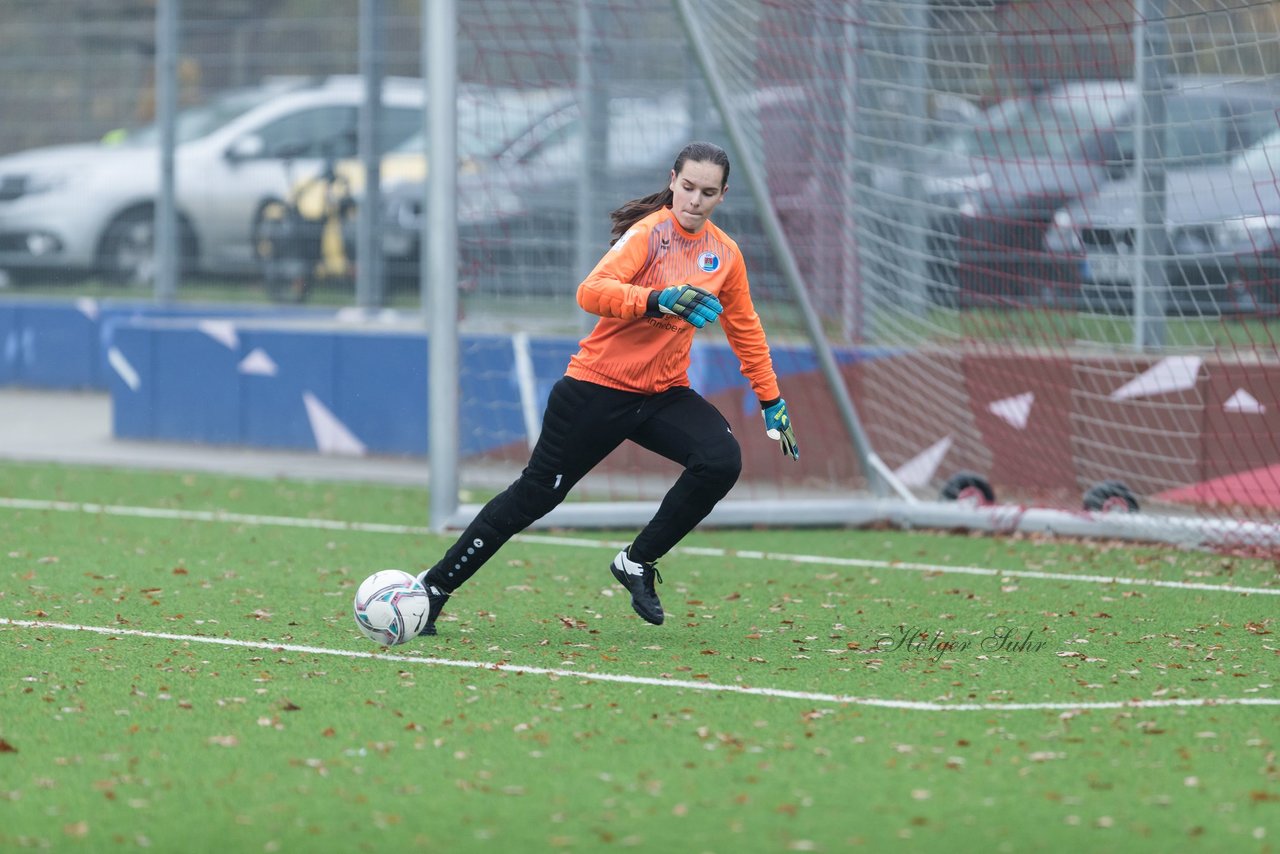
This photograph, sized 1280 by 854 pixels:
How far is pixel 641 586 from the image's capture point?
6.76m

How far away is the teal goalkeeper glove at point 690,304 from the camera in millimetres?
6129

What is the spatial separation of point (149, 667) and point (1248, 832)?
3.62 meters

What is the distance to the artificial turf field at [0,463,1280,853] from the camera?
444 cm

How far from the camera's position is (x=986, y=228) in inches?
389

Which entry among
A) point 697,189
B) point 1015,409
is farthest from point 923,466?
point 697,189

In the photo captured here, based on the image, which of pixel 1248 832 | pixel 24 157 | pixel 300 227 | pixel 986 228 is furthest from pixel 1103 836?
pixel 24 157

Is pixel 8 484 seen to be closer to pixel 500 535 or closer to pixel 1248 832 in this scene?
pixel 500 535

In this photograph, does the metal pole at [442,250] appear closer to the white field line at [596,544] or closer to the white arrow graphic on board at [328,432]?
the white field line at [596,544]

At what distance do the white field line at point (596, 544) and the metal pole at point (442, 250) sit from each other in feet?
1.23

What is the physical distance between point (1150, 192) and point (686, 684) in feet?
15.2

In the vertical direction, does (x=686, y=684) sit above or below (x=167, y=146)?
below

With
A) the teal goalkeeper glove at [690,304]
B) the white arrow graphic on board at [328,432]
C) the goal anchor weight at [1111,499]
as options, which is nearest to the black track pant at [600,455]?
the teal goalkeeper glove at [690,304]

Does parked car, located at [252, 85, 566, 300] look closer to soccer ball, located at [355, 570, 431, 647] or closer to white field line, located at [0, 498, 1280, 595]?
white field line, located at [0, 498, 1280, 595]
